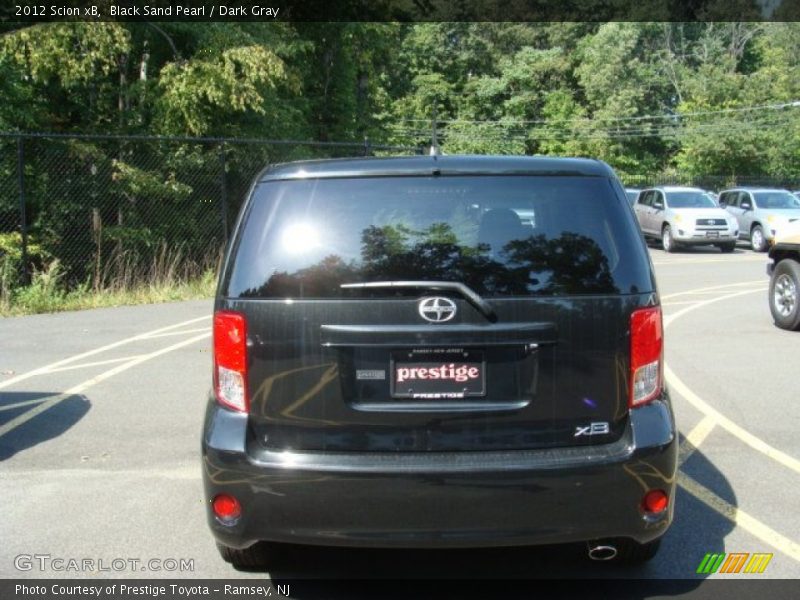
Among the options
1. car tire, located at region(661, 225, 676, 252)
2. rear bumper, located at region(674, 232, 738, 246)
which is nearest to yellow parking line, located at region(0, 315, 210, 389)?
rear bumper, located at region(674, 232, 738, 246)

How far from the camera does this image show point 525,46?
223 feet

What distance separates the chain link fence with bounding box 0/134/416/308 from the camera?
15430 mm

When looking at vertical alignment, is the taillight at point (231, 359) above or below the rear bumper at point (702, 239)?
above

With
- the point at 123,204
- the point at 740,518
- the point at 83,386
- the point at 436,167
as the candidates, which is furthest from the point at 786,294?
the point at 123,204

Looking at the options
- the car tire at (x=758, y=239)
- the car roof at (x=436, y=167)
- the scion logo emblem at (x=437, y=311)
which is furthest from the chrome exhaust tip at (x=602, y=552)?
the car tire at (x=758, y=239)

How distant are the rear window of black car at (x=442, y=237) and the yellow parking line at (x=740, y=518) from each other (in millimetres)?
1667

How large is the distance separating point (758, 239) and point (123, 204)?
57.5 ft

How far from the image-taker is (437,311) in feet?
10.8

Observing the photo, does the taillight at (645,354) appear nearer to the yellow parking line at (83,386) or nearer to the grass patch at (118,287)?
the yellow parking line at (83,386)

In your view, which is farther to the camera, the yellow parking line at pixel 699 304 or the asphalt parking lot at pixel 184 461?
the yellow parking line at pixel 699 304

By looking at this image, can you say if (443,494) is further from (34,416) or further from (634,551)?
(34,416)

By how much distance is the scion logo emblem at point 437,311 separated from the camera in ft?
10.8

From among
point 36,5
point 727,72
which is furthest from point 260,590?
point 727,72

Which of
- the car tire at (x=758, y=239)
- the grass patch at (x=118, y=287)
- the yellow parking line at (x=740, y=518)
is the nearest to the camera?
the yellow parking line at (x=740, y=518)
